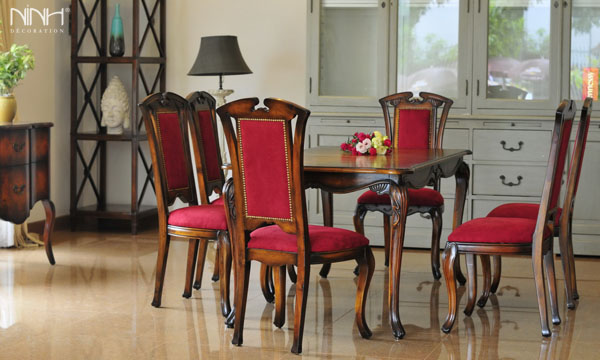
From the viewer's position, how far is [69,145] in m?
6.68

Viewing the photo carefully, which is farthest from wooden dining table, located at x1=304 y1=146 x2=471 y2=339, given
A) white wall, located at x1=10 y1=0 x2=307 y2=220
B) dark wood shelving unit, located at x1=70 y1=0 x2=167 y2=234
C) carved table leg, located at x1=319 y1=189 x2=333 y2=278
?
dark wood shelving unit, located at x1=70 y1=0 x2=167 y2=234

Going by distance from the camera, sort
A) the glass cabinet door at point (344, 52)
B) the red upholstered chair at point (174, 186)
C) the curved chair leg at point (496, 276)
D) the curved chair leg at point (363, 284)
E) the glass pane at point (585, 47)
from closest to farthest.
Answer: the curved chair leg at point (363, 284), the red upholstered chair at point (174, 186), the curved chair leg at point (496, 276), the glass pane at point (585, 47), the glass cabinet door at point (344, 52)

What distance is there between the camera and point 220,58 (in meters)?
5.87

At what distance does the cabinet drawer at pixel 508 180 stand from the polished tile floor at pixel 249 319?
0.56 meters

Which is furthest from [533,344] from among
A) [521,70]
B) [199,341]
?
[521,70]

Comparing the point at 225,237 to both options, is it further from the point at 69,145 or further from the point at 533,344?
the point at 69,145

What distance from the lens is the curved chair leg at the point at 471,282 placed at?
3.91 metres

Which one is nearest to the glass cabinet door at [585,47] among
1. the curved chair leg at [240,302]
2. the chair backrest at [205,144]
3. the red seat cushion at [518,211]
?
the red seat cushion at [518,211]

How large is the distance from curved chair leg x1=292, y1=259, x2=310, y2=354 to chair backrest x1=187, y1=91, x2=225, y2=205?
120 centimetres

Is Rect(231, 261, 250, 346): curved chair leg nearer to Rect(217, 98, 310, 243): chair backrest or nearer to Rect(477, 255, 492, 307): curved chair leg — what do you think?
Rect(217, 98, 310, 243): chair backrest

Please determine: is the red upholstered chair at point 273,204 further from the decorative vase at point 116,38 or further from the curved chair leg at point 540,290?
the decorative vase at point 116,38

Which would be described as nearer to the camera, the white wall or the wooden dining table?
the wooden dining table

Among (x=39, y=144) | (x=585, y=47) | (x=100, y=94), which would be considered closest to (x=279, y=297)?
(x=39, y=144)

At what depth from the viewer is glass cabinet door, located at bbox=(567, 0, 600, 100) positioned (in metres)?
5.65
